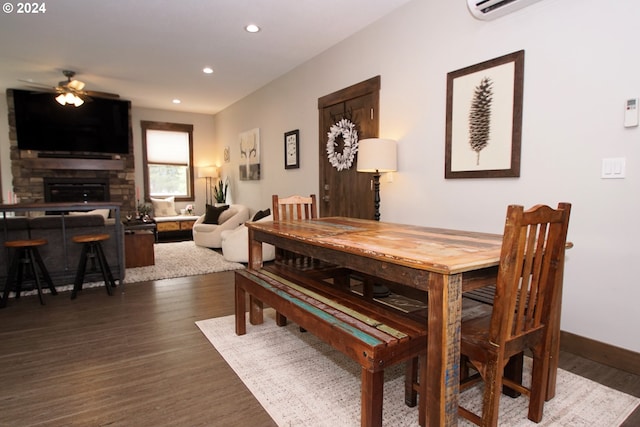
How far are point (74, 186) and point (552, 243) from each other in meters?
7.84

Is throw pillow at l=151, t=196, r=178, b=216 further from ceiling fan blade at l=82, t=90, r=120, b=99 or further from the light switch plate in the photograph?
the light switch plate

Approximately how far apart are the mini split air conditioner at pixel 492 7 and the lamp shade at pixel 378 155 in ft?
3.84

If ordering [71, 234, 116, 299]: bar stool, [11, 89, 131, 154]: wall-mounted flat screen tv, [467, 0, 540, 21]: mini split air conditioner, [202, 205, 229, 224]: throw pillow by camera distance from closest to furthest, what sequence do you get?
[467, 0, 540, 21]: mini split air conditioner → [71, 234, 116, 299]: bar stool → [11, 89, 131, 154]: wall-mounted flat screen tv → [202, 205, 229, 224]: throw pillow

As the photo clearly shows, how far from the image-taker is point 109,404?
5.83 feet

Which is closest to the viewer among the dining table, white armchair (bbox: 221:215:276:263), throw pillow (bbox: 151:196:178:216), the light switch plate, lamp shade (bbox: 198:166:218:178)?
the dining table

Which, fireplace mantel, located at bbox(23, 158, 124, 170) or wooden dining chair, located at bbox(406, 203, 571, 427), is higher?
fireplace mantel, located at bbox(23, 158, 124, 170)

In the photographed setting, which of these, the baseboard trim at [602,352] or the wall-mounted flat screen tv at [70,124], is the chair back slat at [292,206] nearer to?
the baseboard trim at [602,352]

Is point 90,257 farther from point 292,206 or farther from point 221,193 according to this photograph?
point 221,193

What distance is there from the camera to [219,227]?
5.98 meters

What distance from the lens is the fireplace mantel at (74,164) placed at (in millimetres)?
6465

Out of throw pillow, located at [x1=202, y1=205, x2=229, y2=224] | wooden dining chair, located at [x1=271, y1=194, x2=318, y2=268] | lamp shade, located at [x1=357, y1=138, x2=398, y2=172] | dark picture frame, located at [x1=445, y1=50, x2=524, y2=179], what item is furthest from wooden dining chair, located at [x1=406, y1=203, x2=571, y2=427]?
throw pillow, located at [x1=202, y1=205, x2=229, y2=224]

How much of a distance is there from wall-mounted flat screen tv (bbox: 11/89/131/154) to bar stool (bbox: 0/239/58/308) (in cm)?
392

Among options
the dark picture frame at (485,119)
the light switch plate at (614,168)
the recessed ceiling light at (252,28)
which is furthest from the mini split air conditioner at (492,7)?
the recessed ceiling light at (252,28)

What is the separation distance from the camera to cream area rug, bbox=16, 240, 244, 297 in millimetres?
4129
